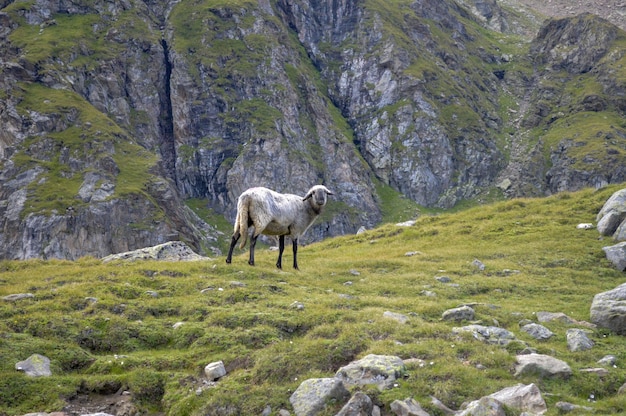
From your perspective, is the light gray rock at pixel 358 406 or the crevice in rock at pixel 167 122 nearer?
the light gray rock at pixel 358 406

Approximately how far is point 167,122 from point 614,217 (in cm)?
17500

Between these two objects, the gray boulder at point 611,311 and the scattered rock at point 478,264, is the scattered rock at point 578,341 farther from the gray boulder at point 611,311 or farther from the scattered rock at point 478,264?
the scattered rock at point 478,264

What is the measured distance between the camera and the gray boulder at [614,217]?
29416 millimetres

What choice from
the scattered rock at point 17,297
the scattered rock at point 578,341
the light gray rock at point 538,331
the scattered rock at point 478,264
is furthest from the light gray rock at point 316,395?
the scattered rock at point 478,264

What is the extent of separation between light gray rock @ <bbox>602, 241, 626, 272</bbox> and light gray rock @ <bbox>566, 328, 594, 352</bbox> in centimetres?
1193

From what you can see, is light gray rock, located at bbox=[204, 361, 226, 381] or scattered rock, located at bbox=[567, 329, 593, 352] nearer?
light gray rock, located at bbox=[204, 361, 226, 381]

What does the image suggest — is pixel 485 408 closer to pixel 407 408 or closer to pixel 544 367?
pixel 407 408

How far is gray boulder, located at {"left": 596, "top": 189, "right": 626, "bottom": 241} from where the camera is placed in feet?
96.5

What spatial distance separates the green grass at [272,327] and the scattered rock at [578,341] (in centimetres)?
22

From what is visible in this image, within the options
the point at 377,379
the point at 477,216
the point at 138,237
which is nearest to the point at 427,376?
the point at 377,379

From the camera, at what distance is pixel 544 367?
41.6 ft

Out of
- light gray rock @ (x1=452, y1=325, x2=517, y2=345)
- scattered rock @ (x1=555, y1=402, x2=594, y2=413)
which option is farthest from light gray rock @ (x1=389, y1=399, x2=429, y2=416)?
light gray rock @ (x1=452, y1=325, x2=517, y2=345)

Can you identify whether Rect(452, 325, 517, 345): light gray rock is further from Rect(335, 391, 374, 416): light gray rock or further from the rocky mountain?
the rocky mountain

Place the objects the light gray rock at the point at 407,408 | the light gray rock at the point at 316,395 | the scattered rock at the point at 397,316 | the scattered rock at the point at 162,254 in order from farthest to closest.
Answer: the scattered rock at the point at 162,254 → the scattered rock at the point at 397,316 → the light gray rock at the point at 316,395 → the light gray rock at the point at 407,408
